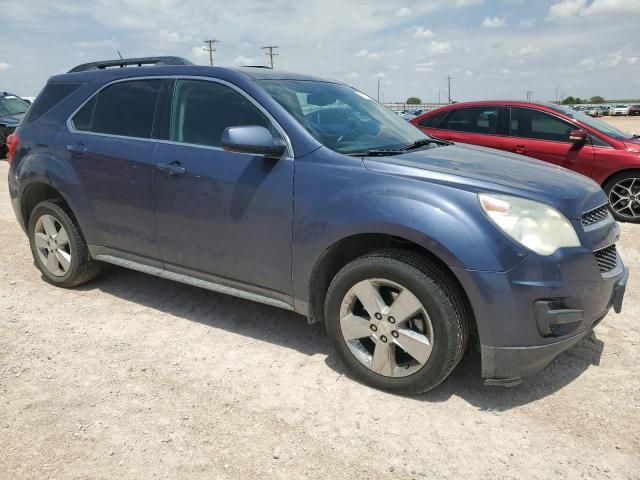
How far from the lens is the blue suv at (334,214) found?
260 centimetres

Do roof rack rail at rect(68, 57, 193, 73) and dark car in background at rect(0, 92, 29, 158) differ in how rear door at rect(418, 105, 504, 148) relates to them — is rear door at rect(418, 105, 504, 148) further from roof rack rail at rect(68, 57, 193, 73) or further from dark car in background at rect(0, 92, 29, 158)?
dark car in background at rect(0, 92, 29, 158)

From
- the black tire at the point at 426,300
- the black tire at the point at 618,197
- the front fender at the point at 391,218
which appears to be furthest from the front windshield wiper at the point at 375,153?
the black tire at the point at 618,197

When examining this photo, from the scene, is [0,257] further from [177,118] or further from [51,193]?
[177,118]

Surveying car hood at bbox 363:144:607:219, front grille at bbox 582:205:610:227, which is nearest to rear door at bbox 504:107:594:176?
car hood at bbox 363:144:607:219

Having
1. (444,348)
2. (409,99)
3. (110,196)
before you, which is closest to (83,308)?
(110,196)

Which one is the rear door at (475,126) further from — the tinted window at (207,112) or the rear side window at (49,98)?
the rear side window at (49,98)

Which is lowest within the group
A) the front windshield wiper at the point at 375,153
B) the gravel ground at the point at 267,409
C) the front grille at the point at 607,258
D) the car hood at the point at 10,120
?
the gravel ground at the point at 267,409

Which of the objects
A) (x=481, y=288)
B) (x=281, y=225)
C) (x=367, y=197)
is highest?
(x=367, y=197)

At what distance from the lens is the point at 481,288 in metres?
2.56

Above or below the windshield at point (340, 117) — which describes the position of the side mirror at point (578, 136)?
below

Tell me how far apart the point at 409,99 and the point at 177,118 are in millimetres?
115375

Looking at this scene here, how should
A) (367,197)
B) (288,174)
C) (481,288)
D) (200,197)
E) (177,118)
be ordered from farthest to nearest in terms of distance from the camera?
(177,118), (200,197), (288,174), (367,197), (481,288)

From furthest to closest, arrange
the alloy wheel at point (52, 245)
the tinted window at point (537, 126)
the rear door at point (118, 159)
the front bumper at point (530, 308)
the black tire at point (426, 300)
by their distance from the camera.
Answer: the tinted window at point (537, 126) → the alloy wheel at point (52, 245) → the rear door at point (118, 159) → the black tire at point (426, 300) → the front bumper at point (530, 308)

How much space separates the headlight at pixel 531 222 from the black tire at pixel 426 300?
390mm
